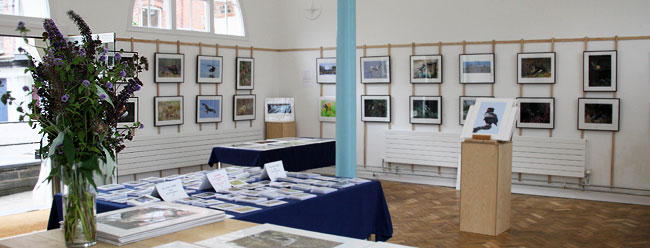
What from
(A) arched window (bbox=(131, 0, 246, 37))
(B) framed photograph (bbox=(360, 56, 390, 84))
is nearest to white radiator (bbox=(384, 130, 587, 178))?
(B) framed photograph (bbox=(360, 56, 390, 84))

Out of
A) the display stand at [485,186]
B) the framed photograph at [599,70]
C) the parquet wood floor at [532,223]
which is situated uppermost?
the framed photograph at [599,70]

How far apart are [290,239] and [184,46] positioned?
347 inches

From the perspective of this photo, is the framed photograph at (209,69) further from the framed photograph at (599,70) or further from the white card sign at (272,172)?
the framed photograph at (599,70)

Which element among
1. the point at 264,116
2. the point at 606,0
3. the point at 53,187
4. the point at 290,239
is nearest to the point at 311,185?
the point at 290,239

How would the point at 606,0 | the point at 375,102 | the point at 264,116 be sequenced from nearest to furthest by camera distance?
the point at 606,0 → the point at 375,102 → the point at 264,116

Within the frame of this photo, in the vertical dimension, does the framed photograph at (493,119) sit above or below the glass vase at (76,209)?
above

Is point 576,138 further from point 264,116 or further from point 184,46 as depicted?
point 184,46

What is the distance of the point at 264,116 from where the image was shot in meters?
12.5

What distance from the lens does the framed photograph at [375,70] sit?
Answer: 11370mm

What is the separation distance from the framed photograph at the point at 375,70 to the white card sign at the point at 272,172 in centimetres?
622

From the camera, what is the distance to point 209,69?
11203 mm

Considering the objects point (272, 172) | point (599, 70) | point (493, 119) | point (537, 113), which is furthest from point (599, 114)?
point (272, 172)

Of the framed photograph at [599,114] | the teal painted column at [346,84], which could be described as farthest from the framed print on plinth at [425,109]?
the teal painted column at [346,84]

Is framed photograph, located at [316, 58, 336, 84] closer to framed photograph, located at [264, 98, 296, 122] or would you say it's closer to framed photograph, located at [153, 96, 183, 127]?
framed photograph, located at [264, 98, 296, 122]
